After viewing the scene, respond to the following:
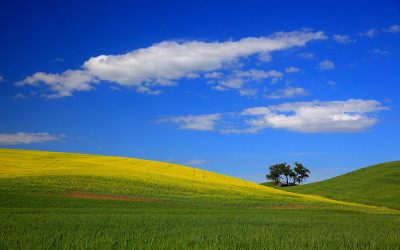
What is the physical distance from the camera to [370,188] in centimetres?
7006

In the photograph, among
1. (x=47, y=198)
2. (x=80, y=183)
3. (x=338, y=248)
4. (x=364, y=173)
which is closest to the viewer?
(x=338, y=248)

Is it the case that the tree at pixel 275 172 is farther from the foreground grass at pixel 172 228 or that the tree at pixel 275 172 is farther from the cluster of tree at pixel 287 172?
the foreground grass at pixel 172 228

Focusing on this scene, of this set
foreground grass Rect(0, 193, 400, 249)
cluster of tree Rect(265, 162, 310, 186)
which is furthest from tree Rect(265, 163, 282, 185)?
foreground grass Rect(0, 193, 400, 249)

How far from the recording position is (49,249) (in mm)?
7117

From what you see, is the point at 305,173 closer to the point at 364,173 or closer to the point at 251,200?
the point at 364,173

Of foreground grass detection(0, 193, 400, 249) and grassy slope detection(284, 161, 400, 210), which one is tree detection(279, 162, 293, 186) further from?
foreground grass detection(0, 193, 400, 249)

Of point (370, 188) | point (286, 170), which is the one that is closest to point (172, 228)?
point (370, 188)

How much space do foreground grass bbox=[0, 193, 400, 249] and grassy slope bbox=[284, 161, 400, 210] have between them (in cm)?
3999

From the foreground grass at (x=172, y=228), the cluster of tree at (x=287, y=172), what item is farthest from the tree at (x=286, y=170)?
the foreground grass at (x=172, y=228)

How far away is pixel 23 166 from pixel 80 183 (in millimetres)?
18957

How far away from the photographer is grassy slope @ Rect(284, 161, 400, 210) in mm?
60188

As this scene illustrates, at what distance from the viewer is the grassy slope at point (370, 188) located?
60188mm

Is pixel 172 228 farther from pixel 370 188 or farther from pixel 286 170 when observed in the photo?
pixel 286 170

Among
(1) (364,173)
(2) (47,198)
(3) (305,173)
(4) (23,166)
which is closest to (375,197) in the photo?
(1) (364,173)
